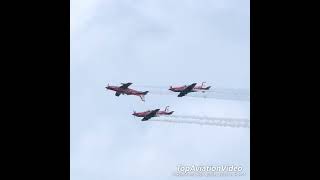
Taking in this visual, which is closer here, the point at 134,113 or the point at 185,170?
the point at 185,170

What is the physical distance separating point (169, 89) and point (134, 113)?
281 cm

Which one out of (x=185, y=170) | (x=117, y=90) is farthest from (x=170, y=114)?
(x=185, y=170)

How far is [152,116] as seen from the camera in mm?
38031

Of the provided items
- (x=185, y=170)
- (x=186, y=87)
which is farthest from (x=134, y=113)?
(x=185, y=170)

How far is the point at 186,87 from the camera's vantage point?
1551 inches
